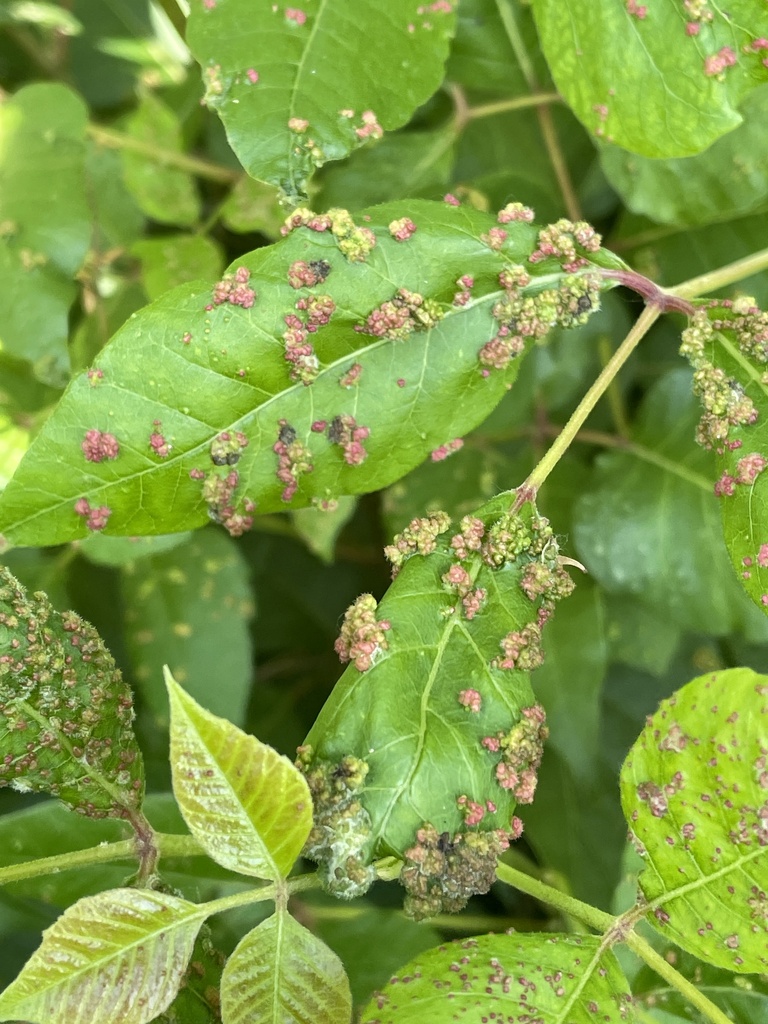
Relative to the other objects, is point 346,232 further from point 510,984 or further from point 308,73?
point 510,984

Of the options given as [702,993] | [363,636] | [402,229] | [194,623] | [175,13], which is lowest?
[702,993]

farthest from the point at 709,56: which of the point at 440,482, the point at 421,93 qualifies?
the point at 440,482

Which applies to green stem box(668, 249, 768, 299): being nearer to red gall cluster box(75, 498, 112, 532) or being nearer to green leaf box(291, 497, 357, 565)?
green leaf box(291, 497, 357, 565)

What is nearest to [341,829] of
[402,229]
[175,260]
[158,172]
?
[402,229]

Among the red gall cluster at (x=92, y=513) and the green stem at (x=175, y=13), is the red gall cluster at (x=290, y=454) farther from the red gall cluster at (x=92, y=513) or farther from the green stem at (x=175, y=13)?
the green stem at (x=175, y=13)

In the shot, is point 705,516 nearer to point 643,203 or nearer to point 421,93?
point 643,203

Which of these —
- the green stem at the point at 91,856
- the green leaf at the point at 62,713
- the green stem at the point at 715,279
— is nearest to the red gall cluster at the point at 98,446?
the green leaf at the point at 62,713
